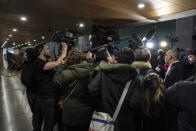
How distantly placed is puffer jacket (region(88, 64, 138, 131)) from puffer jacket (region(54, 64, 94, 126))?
21cm

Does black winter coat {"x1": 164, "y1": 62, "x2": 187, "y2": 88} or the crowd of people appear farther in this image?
black winter coat {"x1": 164, "y1": 62, "x2": 187, "y2": 88}

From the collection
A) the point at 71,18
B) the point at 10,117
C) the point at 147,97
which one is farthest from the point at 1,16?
the point at 147,97

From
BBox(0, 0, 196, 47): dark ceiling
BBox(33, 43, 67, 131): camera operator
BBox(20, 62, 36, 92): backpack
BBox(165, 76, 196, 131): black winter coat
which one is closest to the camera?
BBox(165, 76, 196, 131): black winter coat

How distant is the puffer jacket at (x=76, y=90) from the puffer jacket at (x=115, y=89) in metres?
0.21

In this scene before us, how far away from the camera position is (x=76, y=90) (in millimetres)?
1995

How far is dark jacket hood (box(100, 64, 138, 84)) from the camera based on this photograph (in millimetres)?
1692

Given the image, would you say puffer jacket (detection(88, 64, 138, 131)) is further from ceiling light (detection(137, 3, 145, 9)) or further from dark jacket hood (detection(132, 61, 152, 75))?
ceiling light (detection(137, 3, 145, 9))

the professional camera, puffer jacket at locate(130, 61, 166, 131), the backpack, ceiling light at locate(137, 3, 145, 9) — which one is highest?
ceiling light at locate(137, 3, 145, 9)

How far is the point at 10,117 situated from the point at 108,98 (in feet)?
9.12

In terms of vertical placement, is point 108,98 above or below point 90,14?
below

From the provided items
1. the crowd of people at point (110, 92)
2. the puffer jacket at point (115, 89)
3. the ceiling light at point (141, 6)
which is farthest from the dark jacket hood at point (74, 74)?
the ceiling light at point (141, 6)

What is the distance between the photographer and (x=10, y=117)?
3.65m

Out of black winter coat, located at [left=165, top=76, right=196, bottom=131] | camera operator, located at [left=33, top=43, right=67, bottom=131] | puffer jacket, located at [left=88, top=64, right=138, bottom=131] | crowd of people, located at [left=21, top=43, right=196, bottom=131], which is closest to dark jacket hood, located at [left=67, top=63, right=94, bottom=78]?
crowd of people, located at [left=21, top=43, right=196, bottom=131]

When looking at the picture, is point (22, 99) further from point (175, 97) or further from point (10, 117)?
point (175, 97)
